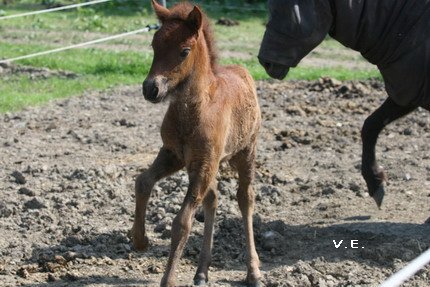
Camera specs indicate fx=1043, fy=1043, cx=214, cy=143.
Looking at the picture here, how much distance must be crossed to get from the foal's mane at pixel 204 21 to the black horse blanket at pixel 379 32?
41 cm

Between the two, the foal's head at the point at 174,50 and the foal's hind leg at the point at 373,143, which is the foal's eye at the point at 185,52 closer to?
the foal's head at the point at 174,50

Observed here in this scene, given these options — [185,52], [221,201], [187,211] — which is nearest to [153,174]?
[187,211]

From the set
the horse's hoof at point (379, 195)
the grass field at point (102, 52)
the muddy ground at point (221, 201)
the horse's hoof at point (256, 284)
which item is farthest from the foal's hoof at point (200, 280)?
the grass field at point (102, 52)

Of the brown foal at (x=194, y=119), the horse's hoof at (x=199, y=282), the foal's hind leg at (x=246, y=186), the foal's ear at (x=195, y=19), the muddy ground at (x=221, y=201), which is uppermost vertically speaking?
the foal's ear at (x=195, y=19)

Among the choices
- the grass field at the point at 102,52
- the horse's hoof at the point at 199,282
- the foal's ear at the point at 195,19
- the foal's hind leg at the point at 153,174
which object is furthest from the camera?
the grass field at the point at 102,52

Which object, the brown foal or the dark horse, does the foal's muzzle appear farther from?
the dark horse

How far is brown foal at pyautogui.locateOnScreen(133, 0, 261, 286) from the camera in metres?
5.80

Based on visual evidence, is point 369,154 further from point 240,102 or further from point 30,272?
point 30,272

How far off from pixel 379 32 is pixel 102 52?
8364mm

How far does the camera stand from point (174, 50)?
579cm

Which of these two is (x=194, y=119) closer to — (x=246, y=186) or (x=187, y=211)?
(x=187, y=211)

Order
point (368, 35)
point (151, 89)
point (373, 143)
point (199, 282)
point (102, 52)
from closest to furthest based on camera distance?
point (151, 89) < point (199, 282) < point (368, 35) < point (373, 143) < point (102, 52)

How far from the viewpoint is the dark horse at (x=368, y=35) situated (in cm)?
646

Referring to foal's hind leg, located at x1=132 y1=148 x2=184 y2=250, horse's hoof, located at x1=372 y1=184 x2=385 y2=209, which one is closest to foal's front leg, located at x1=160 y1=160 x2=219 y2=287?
foal's hind leg, located at x1=132 y1=148 x2=184 y2=250
